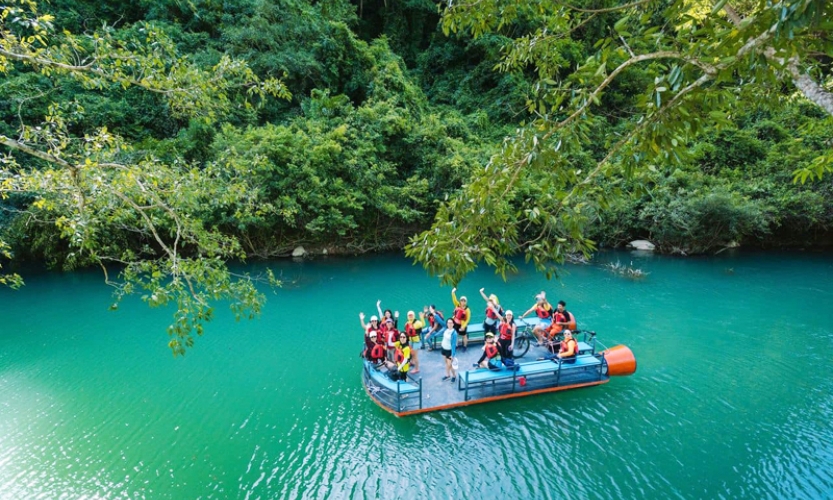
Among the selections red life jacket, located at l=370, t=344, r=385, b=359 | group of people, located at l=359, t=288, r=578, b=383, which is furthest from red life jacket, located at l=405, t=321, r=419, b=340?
red life jacket, located at l=370, t=344, r=385, b=359

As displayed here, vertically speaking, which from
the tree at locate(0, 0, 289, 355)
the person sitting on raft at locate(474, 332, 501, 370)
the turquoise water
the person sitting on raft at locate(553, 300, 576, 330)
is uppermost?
the tree at locate(0, 0, 289, 355)

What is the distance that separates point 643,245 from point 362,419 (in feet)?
69.6

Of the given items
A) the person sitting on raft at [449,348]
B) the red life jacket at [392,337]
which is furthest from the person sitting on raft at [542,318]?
the red life jacket at [392,337]

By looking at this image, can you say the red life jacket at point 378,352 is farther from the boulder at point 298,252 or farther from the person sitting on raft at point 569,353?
the boulder at point 298,252

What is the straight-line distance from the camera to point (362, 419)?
316 inches

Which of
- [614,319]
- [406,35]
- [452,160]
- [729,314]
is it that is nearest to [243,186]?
[614,319]

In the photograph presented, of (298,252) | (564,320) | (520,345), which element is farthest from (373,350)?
(298,252)

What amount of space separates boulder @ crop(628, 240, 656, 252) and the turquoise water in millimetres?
9906

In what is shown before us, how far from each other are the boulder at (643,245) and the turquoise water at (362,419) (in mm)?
9906

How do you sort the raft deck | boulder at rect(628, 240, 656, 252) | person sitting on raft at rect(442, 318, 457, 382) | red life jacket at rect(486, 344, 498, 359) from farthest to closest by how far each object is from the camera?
boulder at rect(628, 240, 656, 252), person sitting on raft at rect(442, 318, 457, 382), red life jacket at rect(486, 344, 498, 359), the raft deck

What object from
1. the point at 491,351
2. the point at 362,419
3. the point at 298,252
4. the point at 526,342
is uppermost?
the point at 491,351

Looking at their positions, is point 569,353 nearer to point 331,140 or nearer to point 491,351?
point 491,351

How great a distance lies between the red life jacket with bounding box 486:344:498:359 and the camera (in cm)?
851

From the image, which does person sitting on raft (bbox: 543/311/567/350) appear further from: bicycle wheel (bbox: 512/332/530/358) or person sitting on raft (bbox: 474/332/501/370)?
person sitting on raft (bbox: 474/332/501/370)
